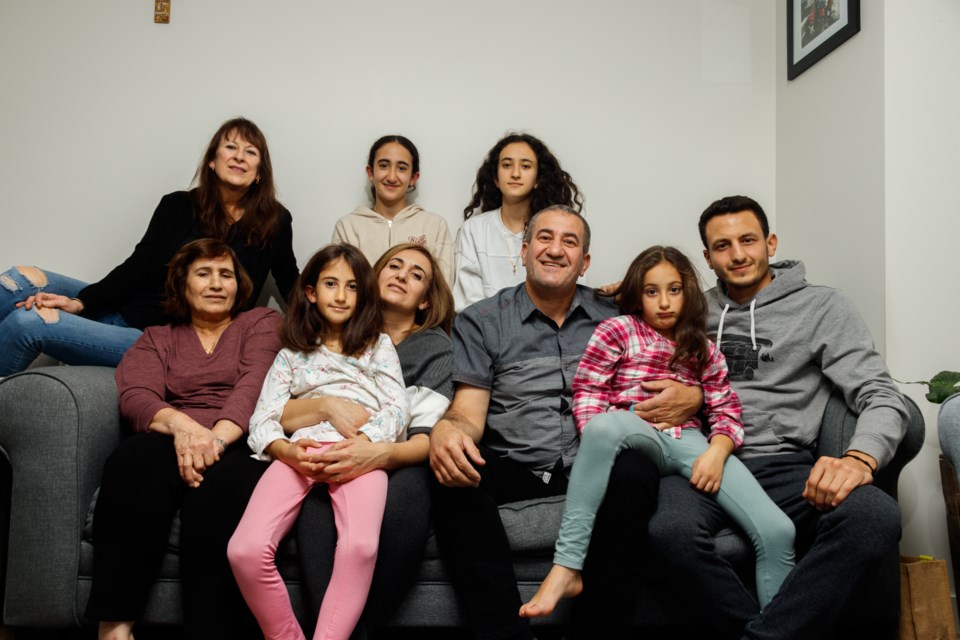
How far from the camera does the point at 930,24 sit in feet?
7.36

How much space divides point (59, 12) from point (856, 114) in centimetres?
300

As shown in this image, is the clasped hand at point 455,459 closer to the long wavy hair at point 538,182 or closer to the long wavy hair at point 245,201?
the long wavy hair at point 245,201

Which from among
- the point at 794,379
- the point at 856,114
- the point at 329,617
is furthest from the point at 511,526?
the point at 856,114

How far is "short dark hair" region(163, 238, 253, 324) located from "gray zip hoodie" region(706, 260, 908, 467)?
145cm

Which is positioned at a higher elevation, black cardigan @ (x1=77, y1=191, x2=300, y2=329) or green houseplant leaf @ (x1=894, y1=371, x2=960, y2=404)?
black cardigan @ (x1=77, y1=191, x2=300, y2=329)

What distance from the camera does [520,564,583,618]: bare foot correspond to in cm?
153

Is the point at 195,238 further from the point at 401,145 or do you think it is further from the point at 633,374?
the point at 633,374

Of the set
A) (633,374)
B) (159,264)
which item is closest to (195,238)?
(159,264)

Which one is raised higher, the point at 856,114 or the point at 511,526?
the point at 856,114

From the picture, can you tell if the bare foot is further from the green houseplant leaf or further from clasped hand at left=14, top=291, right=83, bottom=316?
clasped hand at left=14, top=291, right=83, bottom=316

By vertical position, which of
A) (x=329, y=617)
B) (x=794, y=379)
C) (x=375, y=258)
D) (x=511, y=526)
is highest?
(x=375, y=258)

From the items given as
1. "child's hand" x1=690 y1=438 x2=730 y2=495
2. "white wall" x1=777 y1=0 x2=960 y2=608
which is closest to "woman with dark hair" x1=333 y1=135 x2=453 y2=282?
"child's hand" x1=690 y1=438 x2=730 y2=495

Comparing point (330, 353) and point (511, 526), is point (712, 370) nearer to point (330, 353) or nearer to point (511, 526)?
point (511, 526)

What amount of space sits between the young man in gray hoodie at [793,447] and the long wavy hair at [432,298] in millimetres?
804
